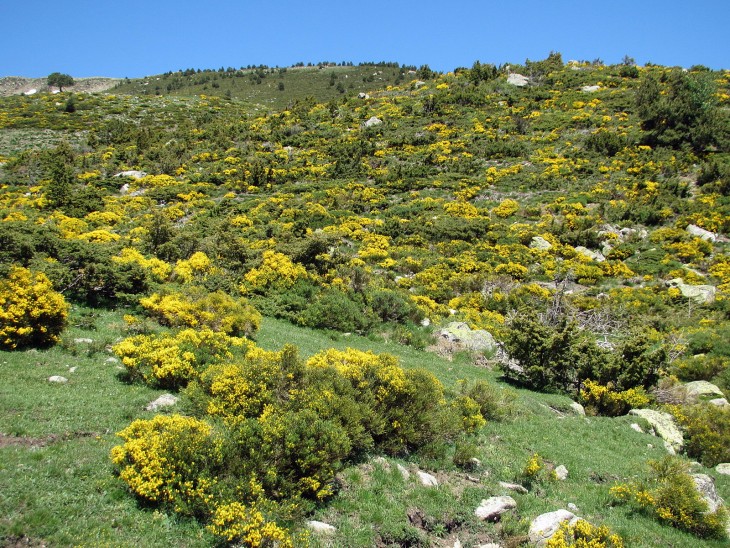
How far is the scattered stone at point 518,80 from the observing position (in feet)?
170

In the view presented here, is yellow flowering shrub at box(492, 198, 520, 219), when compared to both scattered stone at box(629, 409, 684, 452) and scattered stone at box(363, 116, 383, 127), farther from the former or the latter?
scattered stone at box(363, 116, 383, 127)

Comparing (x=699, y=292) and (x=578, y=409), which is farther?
(x=699, y=292)

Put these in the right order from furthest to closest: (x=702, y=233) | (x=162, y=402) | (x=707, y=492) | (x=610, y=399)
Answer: (x=702, y=233) → (x=610, y=399) → (x=162, y=402) → (x=707, y=492)

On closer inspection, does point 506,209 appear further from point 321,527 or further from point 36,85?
point 36,85

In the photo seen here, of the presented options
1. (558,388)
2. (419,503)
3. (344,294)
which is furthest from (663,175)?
(419,503)

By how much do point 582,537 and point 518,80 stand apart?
183 feet

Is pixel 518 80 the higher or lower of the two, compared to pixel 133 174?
higher

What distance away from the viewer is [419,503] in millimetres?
6891

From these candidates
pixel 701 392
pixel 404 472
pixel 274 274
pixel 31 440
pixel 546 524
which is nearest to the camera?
pixel 31 440

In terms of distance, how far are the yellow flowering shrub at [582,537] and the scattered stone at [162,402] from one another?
6.68 meters

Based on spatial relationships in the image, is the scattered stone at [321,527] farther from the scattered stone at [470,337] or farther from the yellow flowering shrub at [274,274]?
the yellow flowering shrub at [274,274]

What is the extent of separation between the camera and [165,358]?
913cm

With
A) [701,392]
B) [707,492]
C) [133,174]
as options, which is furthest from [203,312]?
[133,174]

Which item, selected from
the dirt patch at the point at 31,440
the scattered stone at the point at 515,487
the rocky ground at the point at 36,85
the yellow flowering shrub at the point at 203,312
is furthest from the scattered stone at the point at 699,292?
the rocky ground at the point at 36,85
